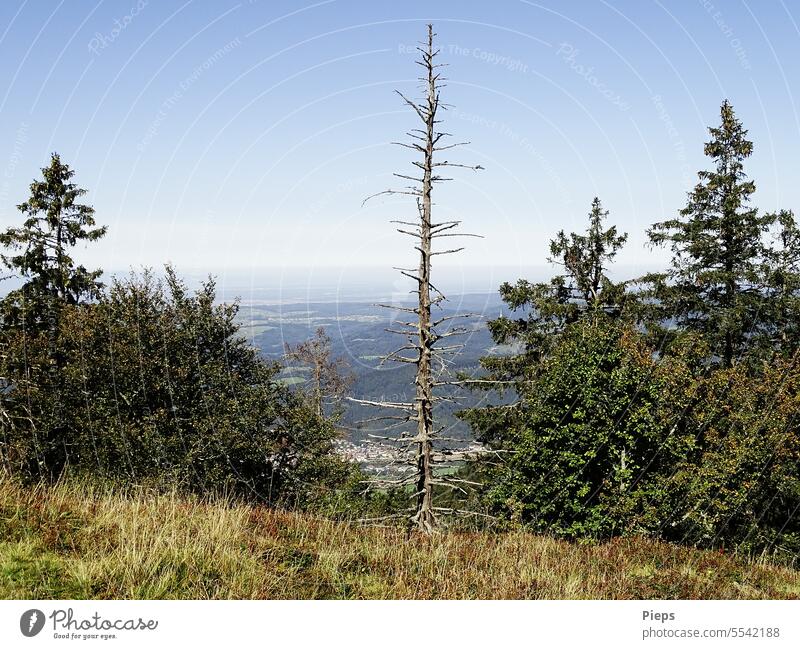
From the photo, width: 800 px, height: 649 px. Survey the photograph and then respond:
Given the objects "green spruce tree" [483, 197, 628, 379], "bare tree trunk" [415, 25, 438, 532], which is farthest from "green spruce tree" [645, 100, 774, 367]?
"bare tree trunk" [415, 25, 438, 532]

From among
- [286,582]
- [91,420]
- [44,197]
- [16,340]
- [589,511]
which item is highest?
[44,197]

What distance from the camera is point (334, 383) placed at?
4381 cm

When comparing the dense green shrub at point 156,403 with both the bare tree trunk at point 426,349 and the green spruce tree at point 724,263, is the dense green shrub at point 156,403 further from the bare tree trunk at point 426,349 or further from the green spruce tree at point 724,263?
the green spruce tree at point 724,263

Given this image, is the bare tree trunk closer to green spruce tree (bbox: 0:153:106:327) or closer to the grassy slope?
the grassy slope

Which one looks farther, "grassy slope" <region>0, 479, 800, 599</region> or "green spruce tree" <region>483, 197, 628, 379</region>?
"green spruce tree" <region>483, 197, 628, 379</region>

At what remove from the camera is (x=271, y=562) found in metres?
6.11

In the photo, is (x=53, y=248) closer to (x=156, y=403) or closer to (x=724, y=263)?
(x=156, y=403)

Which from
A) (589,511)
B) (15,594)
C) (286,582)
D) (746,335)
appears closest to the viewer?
(15,594)

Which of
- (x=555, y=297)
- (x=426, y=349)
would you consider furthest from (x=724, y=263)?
(x=426, y=349)

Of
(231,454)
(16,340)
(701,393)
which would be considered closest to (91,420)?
(16,340)

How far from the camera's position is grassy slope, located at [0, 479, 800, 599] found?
5.34m

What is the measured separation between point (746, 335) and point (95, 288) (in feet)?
108

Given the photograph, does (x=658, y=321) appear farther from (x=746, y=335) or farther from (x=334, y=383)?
(x=334, y=383)
